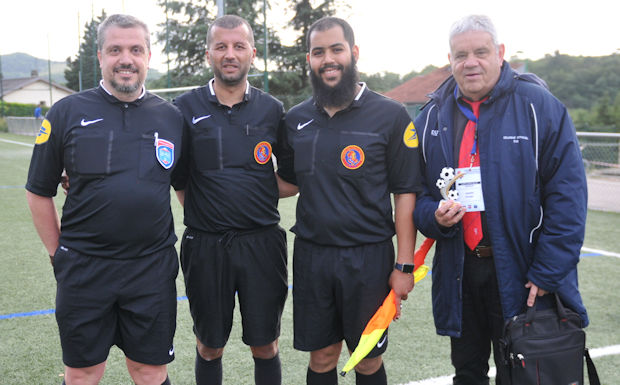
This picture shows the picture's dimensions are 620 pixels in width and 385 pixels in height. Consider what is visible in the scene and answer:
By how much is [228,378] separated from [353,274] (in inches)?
49.7

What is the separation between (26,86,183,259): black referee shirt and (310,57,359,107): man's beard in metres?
0.78

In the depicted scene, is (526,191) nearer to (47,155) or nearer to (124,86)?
(124,86)

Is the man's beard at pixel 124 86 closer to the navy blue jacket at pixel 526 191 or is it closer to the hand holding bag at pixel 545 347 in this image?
the navy blue jacket at pixel 526 191

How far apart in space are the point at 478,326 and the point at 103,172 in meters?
1.89

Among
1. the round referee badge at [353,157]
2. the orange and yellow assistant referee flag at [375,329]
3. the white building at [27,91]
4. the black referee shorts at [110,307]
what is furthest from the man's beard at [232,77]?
the white building at [27,91]

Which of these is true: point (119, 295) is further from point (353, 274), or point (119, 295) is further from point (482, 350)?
point (482, 350)

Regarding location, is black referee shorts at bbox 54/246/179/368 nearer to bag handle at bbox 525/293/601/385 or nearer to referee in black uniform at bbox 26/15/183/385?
referee in black uniform at bbox 26/15/183/385

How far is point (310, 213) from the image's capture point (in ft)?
8.91

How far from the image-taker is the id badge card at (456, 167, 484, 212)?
2539mm

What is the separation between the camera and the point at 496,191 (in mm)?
2467

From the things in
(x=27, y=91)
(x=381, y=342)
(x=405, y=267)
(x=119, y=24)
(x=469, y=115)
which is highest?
(x=27, y=91)

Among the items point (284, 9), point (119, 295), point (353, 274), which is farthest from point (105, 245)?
point (284, 9)

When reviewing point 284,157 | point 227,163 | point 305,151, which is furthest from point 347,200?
point 227,163

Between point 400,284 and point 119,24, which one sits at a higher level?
point 119,24
